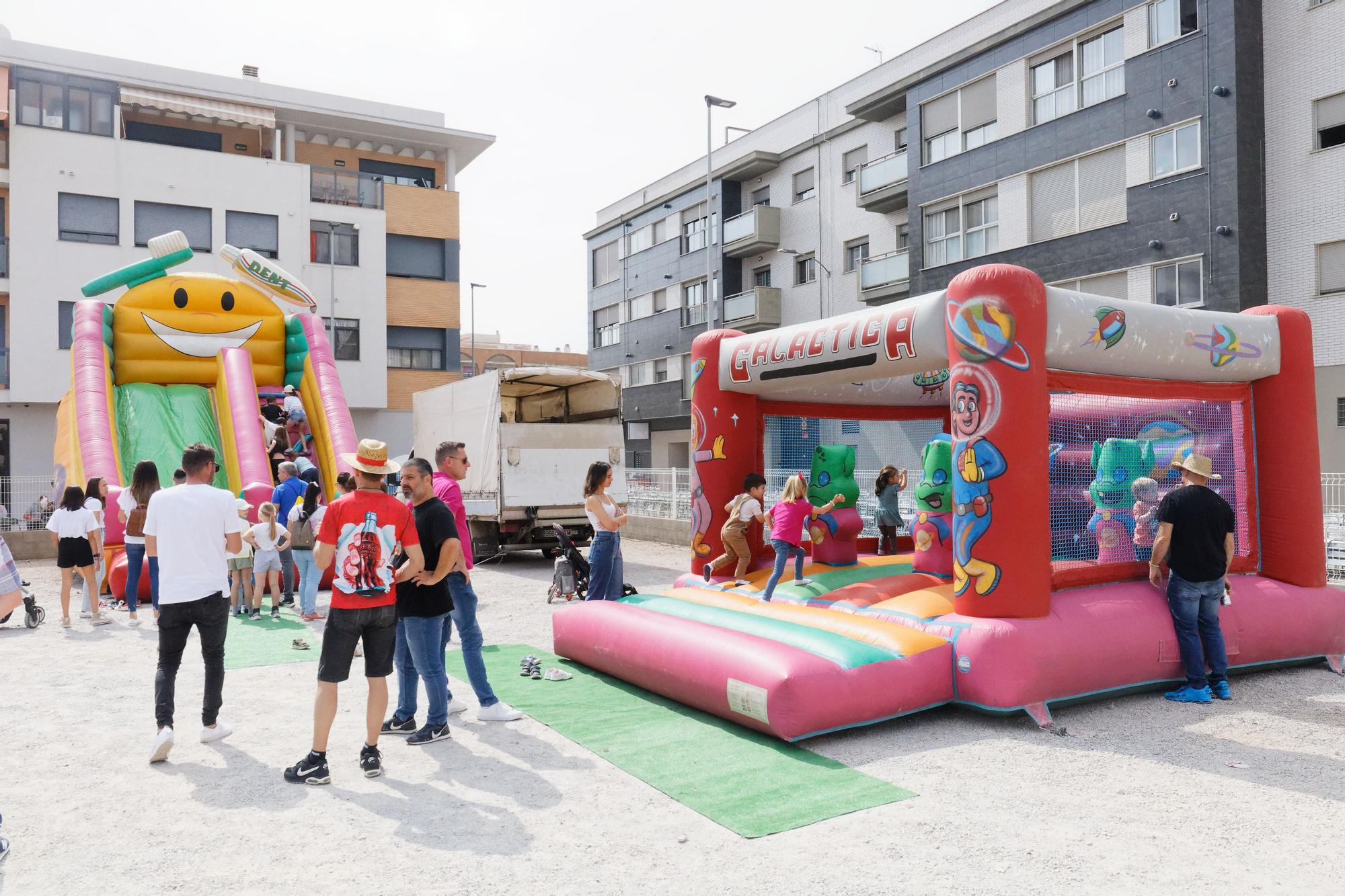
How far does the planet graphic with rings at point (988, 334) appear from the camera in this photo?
6.15 m

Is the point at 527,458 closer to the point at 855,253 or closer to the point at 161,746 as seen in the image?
the point at 161,746

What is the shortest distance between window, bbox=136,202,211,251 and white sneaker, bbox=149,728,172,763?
23.3 metres

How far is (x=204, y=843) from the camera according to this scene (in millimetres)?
4207

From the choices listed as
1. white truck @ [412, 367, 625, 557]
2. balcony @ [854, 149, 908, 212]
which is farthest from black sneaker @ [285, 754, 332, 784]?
balcony @ [854, 149, 908, 212]

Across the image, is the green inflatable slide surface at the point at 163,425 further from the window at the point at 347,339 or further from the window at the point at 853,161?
the window at the point at 853,161

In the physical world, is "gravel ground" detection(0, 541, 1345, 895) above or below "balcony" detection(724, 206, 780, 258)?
below

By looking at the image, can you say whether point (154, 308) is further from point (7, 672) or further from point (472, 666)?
point (472, 666)

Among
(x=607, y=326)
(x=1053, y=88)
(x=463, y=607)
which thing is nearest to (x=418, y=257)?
(x=607, y=326)

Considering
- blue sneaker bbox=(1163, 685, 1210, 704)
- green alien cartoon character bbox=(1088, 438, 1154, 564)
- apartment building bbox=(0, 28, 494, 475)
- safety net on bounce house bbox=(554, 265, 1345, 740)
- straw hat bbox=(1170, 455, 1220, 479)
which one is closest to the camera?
safety net on bounce house bbox=(554, 265, 1345, 740)

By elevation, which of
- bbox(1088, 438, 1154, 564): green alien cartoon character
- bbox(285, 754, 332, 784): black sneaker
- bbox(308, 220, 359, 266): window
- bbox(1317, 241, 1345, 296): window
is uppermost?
bbox(308, 220, 359, 266): window

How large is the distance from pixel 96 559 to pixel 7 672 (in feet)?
10.5

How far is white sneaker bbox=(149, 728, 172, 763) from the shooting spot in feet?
17.5

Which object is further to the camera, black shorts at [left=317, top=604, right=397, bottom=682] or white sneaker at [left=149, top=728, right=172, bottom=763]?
white sneaker at [left=149, top=728, right=172, bottom=763]

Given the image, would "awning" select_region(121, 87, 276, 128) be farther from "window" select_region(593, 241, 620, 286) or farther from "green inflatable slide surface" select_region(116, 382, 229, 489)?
"green inflatable slide surface" select_region(116, 382, 229, 489)
